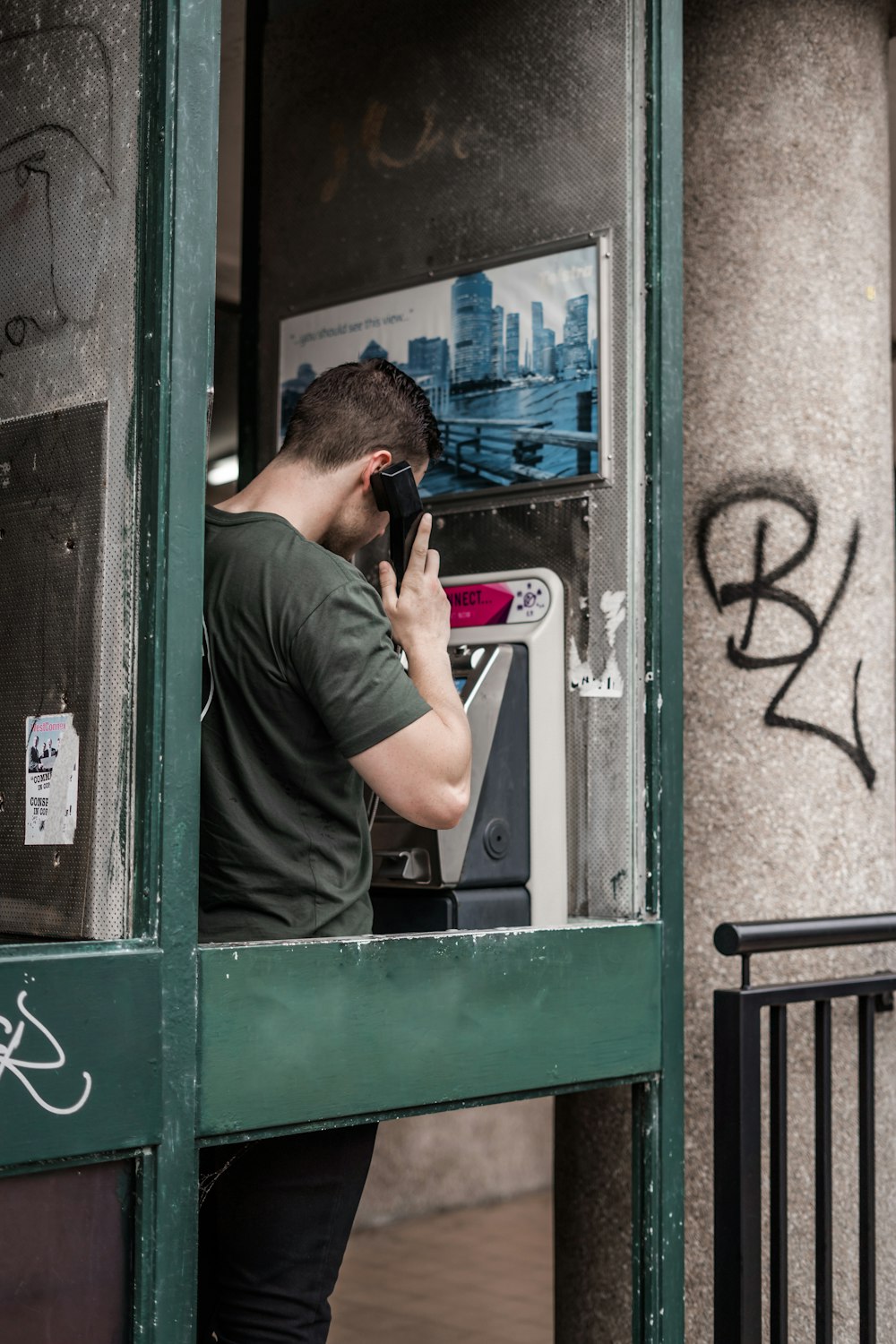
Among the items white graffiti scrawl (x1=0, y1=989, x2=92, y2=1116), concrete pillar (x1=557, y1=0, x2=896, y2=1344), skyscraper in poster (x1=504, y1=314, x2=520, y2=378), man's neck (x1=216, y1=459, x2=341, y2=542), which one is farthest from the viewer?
concrete pillar (x1=557, y1=0, x2=896, y2=1344)

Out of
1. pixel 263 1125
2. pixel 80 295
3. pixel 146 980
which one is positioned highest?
pixel 80 295

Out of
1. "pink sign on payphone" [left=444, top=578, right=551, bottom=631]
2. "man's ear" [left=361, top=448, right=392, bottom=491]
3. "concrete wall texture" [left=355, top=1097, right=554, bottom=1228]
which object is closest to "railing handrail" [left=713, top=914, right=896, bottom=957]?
"pink sign on payphone" [left=444, top=578, right=551, bottom=631]

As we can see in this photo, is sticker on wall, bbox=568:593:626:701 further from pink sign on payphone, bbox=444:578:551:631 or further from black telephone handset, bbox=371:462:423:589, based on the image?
black telephone handset, bbox=371:462:423:589

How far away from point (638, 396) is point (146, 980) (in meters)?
1.41

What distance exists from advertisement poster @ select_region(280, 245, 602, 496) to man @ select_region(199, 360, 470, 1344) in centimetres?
85

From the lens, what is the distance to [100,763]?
1.80 meters

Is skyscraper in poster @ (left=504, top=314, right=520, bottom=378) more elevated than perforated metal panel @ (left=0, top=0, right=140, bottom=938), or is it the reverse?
skyscraper in poster @ (left=504, top=314, right=520, bottom=378)

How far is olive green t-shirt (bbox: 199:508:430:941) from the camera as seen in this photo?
1958 millimetres

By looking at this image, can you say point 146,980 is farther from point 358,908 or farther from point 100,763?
point 358,908

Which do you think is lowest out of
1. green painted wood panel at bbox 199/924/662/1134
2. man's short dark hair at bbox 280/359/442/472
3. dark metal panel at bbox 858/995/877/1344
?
dark metal panel at bbox 858/995/877/1344

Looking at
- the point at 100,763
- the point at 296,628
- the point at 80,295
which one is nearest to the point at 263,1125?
the point at 100,763

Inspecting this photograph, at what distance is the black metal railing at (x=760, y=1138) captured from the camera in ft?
8.26

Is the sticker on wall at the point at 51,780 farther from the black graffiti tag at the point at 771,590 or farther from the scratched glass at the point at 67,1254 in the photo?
the black graffiti tag at the point at 771,590

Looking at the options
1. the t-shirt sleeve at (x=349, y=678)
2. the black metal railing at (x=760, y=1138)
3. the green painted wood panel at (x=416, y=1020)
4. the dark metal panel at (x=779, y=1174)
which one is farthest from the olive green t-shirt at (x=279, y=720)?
the dark metal panel at (x=779, y=1174)
